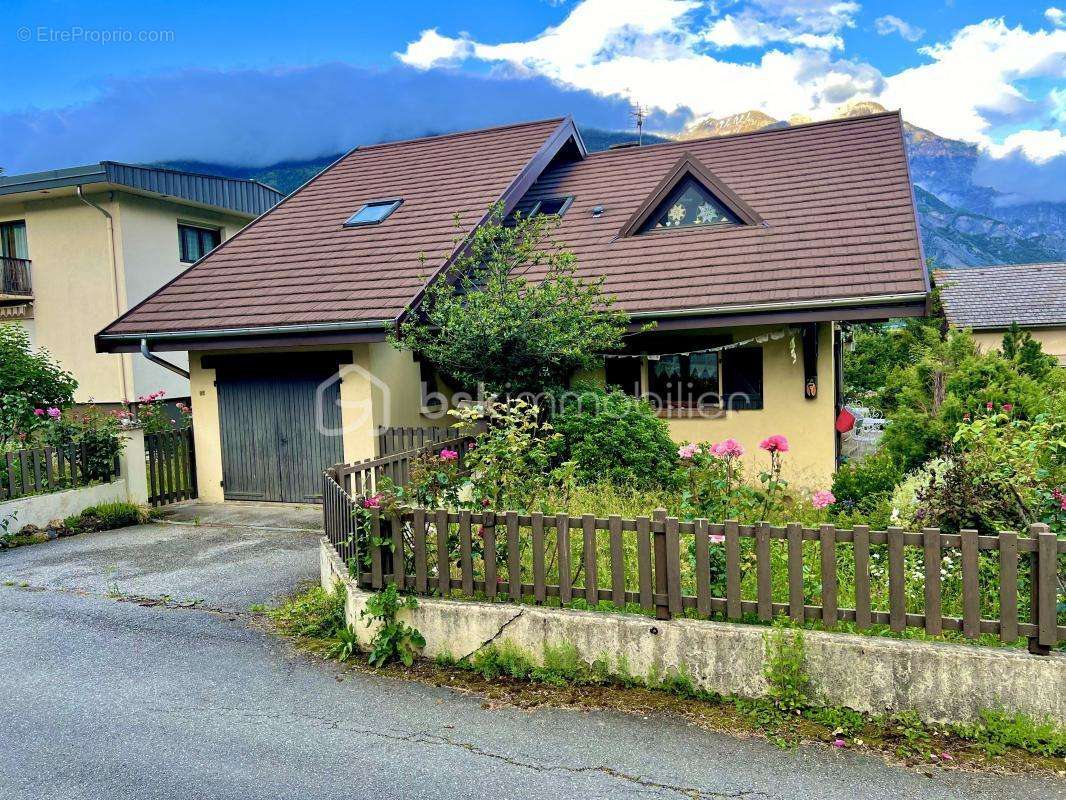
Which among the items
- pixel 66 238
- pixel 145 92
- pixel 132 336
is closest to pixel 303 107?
pixel 145 92

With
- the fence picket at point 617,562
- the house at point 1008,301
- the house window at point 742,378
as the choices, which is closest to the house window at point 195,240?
the house window at point 742,378

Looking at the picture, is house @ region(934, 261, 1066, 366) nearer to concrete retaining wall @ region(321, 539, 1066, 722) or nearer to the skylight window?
the skylight window

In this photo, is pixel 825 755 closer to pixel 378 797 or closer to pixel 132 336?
pixel 378 797

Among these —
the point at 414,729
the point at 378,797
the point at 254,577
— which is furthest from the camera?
the point at 254,577

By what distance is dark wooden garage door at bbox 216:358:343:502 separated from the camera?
11250mm

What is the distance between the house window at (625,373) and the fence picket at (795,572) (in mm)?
7121

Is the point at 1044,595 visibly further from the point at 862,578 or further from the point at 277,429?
the point at 277,429

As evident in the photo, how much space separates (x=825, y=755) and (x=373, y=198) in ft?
44.6

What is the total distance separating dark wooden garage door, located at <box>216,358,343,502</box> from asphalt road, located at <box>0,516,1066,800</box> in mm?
5705

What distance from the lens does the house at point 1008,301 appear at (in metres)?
27.2

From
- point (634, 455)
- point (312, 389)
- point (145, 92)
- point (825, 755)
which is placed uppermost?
point (145, 92)

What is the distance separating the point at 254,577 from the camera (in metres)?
7.56

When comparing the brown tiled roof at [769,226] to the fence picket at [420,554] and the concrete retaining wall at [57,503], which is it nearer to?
the fence picket at [420,554]

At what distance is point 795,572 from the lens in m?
4.48
